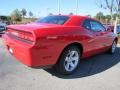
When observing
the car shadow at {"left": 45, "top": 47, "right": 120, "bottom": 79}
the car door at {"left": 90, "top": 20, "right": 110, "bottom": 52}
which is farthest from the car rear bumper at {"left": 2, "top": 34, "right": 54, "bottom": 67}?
the car door at {"left": 90, "top": 20, "right": 110, "bottom": 52}

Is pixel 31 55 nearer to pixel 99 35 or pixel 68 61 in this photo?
pixel 68 61

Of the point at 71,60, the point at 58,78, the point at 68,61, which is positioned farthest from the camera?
the point at 71,60

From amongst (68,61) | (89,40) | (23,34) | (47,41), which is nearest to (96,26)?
(89,40)

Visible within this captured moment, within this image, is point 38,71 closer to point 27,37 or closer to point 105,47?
point 27,37

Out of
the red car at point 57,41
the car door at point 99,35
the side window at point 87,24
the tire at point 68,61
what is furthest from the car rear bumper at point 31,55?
the car door at point 99,35

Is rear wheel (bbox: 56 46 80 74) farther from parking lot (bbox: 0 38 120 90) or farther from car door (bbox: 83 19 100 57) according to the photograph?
car door (bbox: 83 19 100 57)

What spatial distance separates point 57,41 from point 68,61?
83 cm

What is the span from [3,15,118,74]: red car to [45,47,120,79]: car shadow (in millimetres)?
175

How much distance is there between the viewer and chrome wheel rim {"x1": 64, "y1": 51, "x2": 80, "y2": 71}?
189 inches

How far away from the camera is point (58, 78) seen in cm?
457

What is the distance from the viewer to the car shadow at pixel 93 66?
488cm

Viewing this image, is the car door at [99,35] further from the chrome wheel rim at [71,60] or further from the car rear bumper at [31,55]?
the car rear bumper at [31,55]

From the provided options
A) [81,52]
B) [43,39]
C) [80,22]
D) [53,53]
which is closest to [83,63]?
[81,52]

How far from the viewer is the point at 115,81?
4578 millimetres
